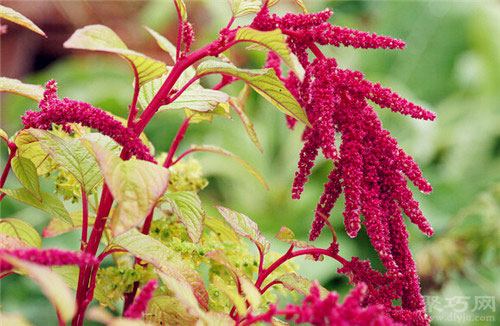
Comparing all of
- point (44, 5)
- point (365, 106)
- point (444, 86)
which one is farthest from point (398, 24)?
point (365, 106)

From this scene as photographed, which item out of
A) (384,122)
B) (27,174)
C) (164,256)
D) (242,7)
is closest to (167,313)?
(164,256)

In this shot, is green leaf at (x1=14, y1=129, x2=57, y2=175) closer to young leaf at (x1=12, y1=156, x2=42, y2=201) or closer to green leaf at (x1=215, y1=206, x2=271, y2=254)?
young leaf at (x1=12, y1=156, x2=42, y2=201)

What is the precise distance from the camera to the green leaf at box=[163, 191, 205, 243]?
1.34ft

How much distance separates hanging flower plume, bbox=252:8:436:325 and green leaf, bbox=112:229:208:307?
10 centimetres

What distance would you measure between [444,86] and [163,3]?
1.62 metres

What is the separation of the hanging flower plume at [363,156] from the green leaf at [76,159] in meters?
0.18

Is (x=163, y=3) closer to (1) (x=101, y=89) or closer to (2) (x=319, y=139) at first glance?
(1) (x=101, y=89)

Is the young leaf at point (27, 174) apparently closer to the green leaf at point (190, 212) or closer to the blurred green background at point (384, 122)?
the green leaf at point (190, 212)

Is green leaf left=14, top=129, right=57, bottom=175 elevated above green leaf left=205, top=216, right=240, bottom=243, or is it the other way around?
green leaf left=205, top=216, right=240, bottom=243

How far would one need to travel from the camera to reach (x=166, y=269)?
0.36m

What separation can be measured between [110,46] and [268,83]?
128 mm

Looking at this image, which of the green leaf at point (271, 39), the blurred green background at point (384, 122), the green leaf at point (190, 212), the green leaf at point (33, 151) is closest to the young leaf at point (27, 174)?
the green leaf at point (33, 151)

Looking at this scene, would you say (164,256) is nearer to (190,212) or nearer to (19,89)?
(190,212)

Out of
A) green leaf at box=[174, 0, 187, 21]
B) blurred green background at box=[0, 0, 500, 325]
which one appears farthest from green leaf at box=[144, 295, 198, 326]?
blurred green background at box=[0, 0, 500, 325]
